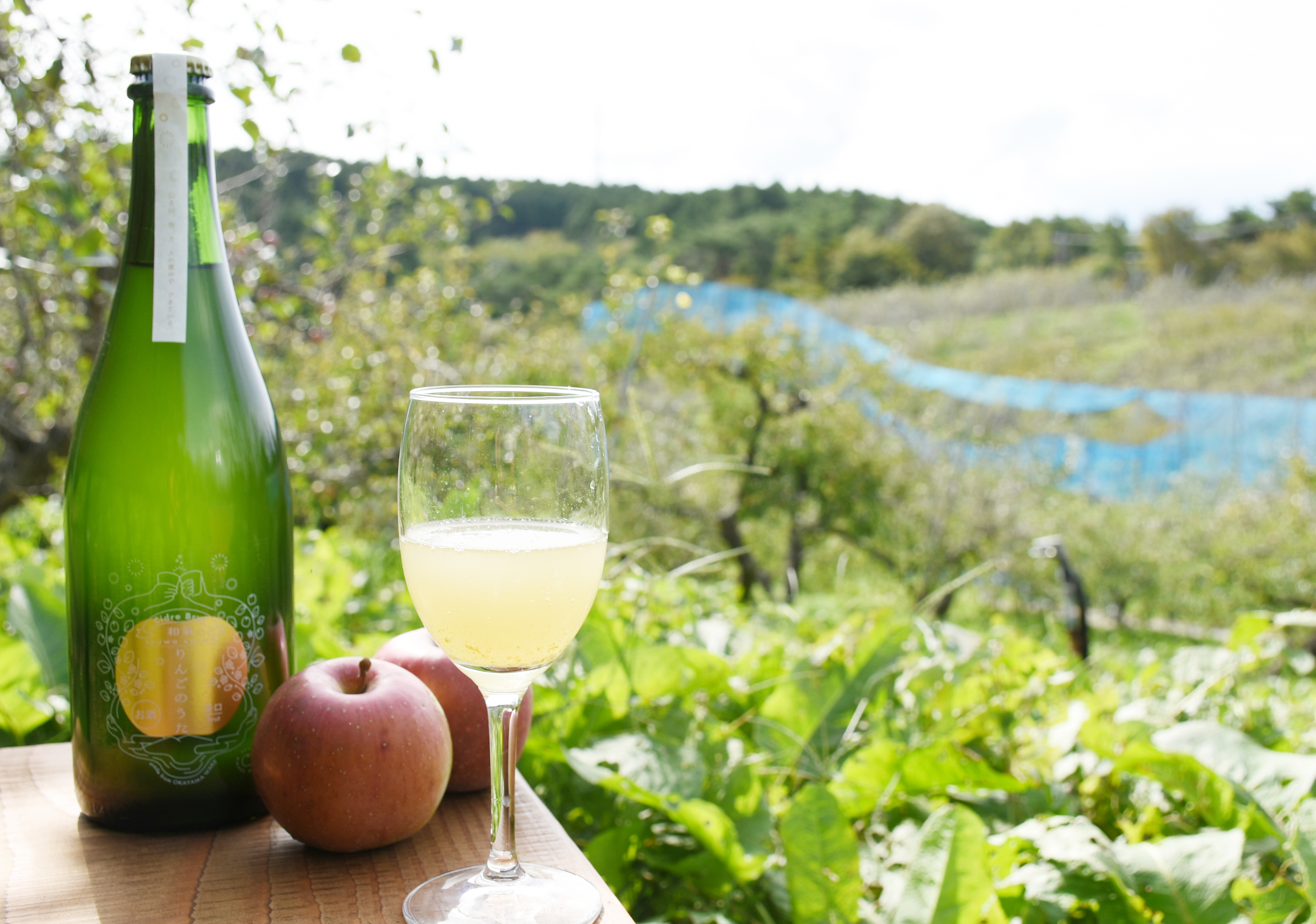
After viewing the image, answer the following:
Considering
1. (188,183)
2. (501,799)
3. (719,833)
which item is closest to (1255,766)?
(719,833)

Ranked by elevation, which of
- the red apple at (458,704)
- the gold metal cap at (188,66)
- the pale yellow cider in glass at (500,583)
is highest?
the gold metal cap at (188,66)

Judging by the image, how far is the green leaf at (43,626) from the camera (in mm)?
1421

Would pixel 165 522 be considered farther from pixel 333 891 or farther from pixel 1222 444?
pixel 1222 444

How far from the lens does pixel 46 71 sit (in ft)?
6.27

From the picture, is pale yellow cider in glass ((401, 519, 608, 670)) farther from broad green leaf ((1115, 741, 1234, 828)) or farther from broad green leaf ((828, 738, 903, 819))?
broad green leaf ((1115, 741, 1234, 828))

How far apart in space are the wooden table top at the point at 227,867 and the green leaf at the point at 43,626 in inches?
18.8

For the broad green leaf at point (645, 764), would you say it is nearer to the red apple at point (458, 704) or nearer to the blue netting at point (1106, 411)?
the red apple at point (458, 704)

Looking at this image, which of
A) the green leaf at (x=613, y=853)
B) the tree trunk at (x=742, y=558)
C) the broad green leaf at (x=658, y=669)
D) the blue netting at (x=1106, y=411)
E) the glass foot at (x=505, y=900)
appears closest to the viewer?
the glass foot at (x=505, y=900)

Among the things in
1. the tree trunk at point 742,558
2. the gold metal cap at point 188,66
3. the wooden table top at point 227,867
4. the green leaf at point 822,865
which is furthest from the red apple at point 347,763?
the tree trunk at point 742,558

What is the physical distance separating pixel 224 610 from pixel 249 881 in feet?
0.81

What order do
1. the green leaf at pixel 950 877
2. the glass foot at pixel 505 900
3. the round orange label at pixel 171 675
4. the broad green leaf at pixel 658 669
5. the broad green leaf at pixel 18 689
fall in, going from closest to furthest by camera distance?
1. the glass foot at pixel 505 900
2. the round orange label at pixel 171 675
3. the green leaf at pixel 950 877
4. the broad green leaf at pixel 18 689
5. the broad green leaf at pixel 658 669

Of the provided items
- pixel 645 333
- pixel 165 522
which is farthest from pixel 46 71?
pixel 645 333

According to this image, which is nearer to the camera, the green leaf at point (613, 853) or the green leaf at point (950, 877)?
the green leaf at point (950, 877)

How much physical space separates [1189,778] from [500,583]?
3.16 feet
